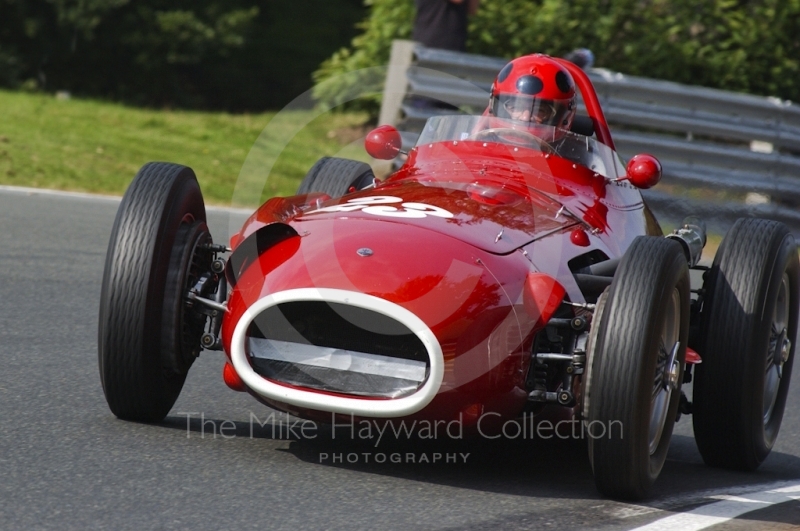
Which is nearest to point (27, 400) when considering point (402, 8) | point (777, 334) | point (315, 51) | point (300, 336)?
point (300, 336)

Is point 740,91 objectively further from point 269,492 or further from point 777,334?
point 269,492

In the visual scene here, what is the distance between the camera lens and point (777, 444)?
5520 mm

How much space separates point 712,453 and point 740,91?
28.0ft

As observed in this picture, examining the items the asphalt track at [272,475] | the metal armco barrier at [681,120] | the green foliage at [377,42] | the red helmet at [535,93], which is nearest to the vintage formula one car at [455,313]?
the asphalt track at [272,475]

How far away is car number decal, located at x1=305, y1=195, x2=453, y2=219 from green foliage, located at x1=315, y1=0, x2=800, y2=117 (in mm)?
8130

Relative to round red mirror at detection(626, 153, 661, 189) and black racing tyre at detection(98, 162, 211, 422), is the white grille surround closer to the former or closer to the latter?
black racing tyre at detection(98, 162, 211, 422)

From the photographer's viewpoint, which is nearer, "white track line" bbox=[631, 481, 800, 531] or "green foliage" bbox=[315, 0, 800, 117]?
"white track line" bbox=[631, 481, 800, 531]

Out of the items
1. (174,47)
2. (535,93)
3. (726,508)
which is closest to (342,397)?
(726,508)

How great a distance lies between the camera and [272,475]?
3990mm

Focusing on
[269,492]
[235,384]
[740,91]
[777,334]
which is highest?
[740,91]

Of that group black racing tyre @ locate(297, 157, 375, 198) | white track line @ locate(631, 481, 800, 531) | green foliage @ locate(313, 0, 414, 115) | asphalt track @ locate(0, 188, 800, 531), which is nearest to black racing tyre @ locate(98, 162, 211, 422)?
asphalt track @ locate(0, 188, 800, 531)

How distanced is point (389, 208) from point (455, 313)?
648mm

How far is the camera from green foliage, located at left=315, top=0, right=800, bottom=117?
12.6 m

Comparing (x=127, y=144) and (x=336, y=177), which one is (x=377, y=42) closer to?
(x=127, y=144)
